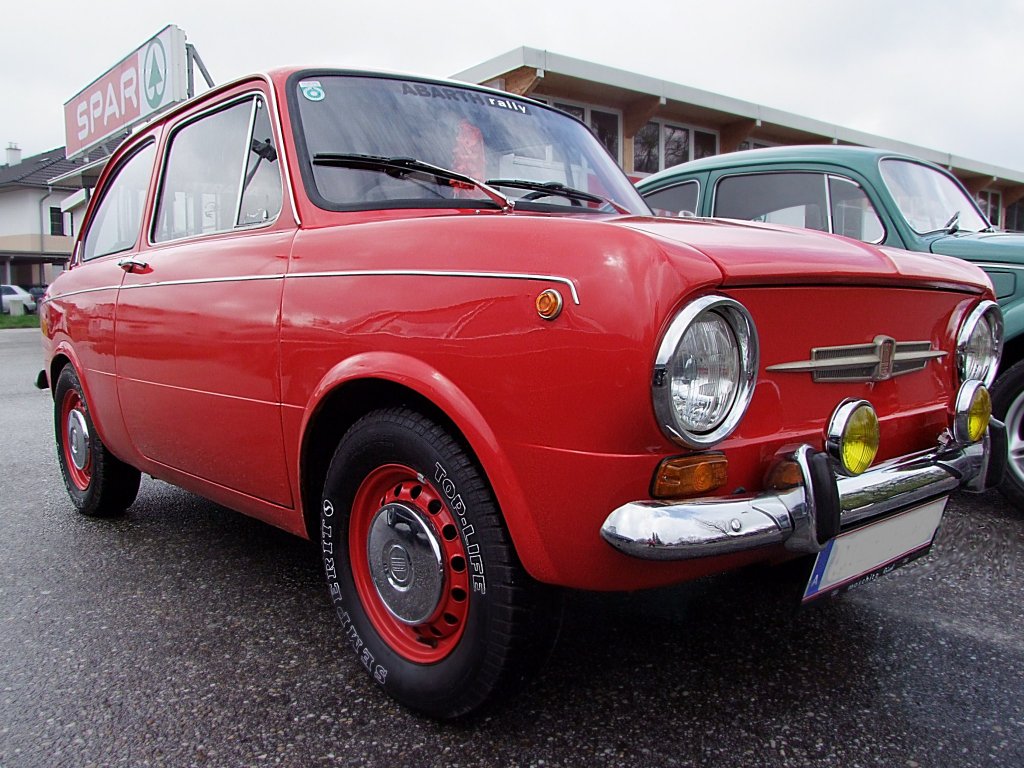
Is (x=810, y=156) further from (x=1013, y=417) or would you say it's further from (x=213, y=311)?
(x=213, y=311)

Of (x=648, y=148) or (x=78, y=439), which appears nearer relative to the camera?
(x=78, y=439)

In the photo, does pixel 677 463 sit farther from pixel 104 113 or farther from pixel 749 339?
pixel 104 113

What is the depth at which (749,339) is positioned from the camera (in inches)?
67.3

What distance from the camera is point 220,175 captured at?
292cm

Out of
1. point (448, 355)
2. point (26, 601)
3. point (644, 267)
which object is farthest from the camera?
point (26, 601)

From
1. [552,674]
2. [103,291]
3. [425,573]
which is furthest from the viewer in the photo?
[103,291]

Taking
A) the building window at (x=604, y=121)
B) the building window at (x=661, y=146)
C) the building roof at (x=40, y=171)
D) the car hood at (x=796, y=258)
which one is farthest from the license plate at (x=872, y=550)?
the building roof at (x=40, y=171)

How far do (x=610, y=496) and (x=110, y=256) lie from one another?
2.92 metres

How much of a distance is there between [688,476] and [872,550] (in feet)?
2.26

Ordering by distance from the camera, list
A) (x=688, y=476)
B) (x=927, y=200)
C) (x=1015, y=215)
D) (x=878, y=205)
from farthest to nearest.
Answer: (x=1015, y=215) < (x=927, y=200) < (x=878, y=205) < (x=688, y=476)

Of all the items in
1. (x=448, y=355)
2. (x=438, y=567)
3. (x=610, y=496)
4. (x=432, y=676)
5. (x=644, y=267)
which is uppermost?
(x=644, y=267)

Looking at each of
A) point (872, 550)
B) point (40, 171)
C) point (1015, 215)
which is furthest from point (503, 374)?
point (40, 171)

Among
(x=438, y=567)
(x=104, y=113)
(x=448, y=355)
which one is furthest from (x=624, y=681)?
(x=104, y=113)

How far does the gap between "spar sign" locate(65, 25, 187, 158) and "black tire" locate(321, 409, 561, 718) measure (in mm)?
15237
